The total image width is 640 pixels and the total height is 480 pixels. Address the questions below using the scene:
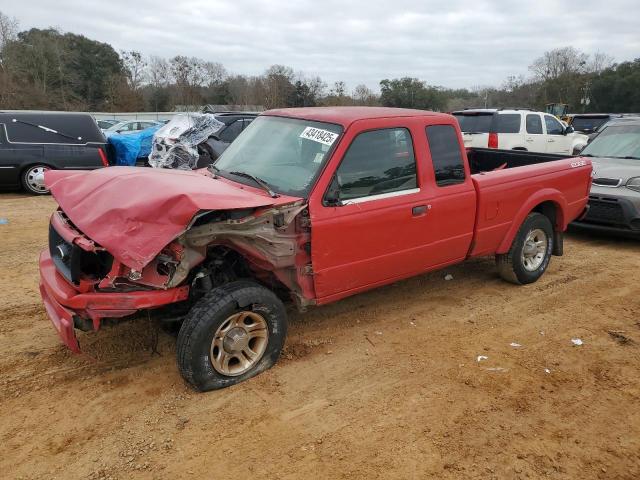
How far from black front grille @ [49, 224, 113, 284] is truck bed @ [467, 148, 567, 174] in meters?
4.85

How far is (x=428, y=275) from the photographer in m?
5.89

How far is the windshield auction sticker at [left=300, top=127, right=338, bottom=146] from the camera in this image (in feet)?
12.8

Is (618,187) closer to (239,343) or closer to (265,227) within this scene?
(265,227)

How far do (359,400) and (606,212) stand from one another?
18.7ft

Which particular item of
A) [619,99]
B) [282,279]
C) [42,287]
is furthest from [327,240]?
[619,99]

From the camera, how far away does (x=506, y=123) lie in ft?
40.7

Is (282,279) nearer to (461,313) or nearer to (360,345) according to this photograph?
(360,345)

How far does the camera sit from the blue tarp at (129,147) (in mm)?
12164

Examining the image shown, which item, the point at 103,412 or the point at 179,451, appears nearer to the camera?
the point at 179,451

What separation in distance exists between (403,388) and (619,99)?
50.0 meters

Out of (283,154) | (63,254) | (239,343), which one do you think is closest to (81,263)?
(63,254)

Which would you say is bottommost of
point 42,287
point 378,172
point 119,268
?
point 42,287

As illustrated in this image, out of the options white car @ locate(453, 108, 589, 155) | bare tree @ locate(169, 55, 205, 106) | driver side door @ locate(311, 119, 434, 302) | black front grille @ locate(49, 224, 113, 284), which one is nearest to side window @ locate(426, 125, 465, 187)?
driver side door @ locate(311, 119, 434, 302)

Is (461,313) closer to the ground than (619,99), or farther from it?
closer to the ground
